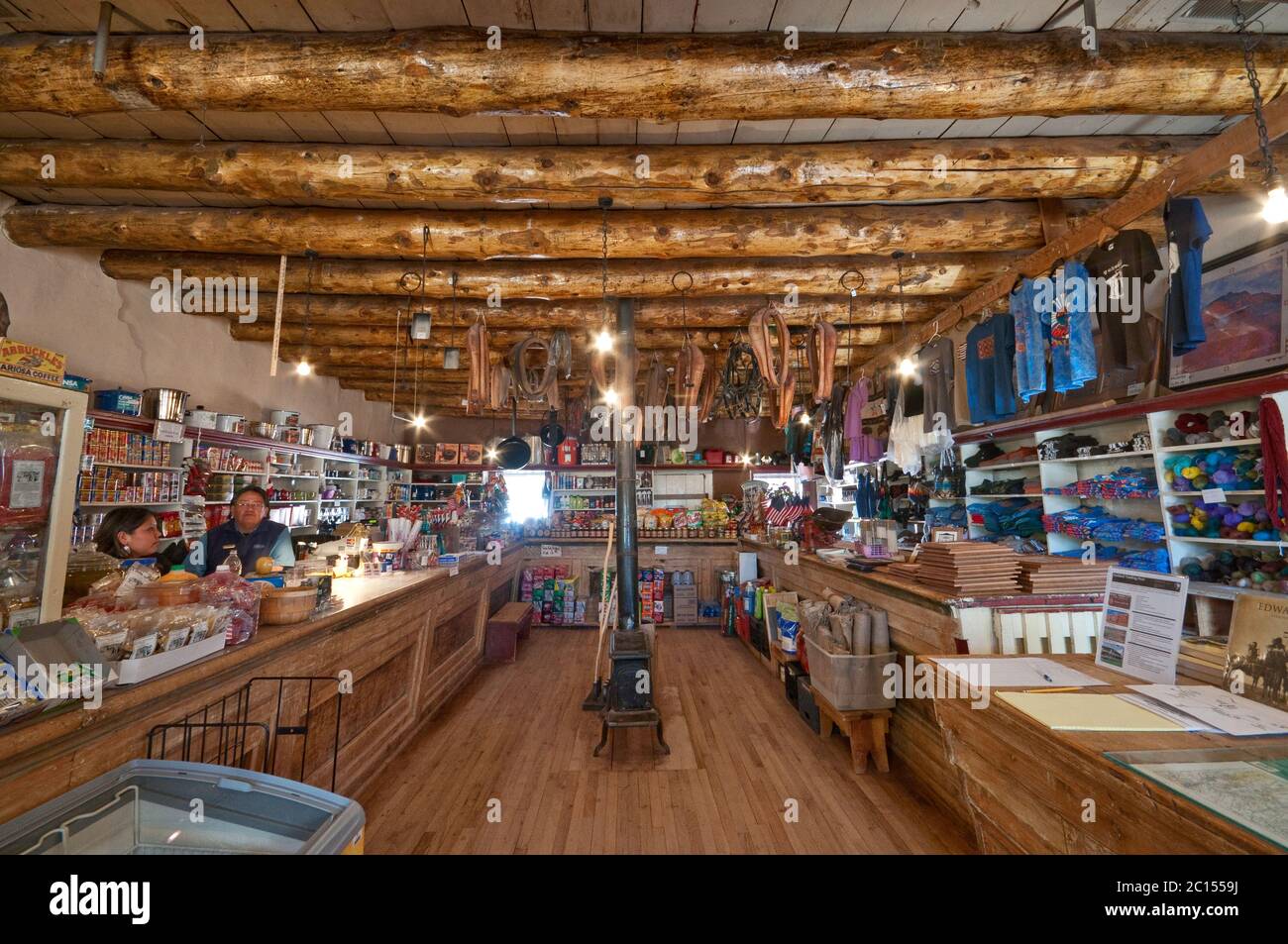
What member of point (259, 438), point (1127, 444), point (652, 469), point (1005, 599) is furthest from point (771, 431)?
point (259, 438)

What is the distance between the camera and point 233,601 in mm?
2111

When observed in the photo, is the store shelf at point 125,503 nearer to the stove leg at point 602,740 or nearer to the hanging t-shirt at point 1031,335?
the stove leg at point 602,740

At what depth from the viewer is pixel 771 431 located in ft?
35.7

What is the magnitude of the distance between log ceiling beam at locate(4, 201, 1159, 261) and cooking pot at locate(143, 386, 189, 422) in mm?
1509

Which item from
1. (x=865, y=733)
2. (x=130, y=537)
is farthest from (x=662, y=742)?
(x=130, y=537)

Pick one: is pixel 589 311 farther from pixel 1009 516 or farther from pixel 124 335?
pixel 1009 516

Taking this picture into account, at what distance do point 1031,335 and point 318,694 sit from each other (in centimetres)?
522

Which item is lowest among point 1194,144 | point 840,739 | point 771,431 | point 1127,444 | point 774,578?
point 840,739

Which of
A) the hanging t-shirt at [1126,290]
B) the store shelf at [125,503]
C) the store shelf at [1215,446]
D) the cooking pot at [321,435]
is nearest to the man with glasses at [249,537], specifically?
the store shelf at [125,503]

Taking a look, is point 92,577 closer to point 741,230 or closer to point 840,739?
point 741,230

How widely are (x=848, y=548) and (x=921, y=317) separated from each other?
2.84m

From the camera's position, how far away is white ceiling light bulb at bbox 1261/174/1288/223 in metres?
1.97

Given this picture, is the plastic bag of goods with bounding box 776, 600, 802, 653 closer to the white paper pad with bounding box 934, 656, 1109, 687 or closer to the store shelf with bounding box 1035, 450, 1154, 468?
the white paper pad with bounding box 934, 656, 1109, 687
